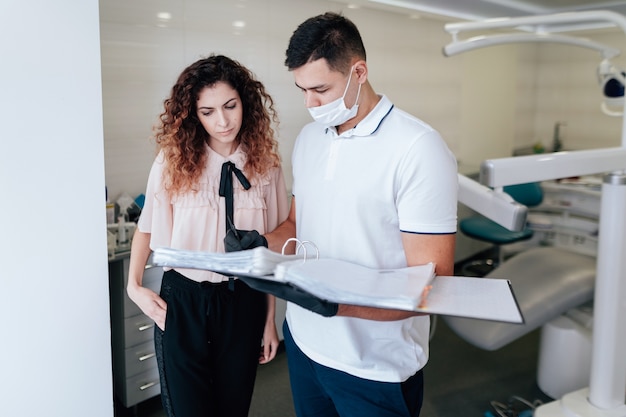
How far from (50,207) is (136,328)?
91 centimetres

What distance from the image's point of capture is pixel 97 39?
1.66 m

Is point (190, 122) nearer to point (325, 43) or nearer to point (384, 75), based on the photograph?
point (325, 43)

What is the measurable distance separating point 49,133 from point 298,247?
78 centimetres

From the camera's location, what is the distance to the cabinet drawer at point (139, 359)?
2.43 meters

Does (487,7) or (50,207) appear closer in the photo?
(50,207)

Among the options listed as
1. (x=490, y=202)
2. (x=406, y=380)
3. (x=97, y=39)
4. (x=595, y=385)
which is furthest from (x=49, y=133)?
(x=595, y=385)

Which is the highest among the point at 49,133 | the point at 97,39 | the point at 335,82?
the point at 97,39

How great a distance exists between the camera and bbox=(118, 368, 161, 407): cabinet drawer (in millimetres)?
2451

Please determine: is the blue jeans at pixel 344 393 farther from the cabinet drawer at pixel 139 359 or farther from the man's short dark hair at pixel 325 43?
the cabinet drawer at pixel 139 359

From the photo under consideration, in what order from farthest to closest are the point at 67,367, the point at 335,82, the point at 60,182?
the point at 67,367
the point at 60,182
the point at 335,82

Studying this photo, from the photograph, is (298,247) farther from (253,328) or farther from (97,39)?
(97,39)

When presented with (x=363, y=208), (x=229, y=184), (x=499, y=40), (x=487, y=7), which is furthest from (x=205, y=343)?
(x=487, y=7)

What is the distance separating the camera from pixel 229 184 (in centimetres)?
159

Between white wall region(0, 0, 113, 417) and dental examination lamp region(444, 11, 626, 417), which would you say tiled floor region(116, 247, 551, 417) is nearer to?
dental examination lamp region(444, 11, 626, 417)
